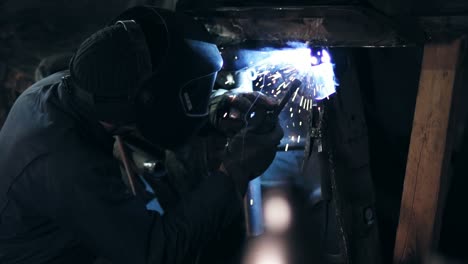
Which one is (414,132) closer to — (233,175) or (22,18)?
(233,175)

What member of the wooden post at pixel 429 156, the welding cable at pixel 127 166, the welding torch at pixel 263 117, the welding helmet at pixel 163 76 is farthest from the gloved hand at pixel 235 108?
the wooden post at pixel 429 156

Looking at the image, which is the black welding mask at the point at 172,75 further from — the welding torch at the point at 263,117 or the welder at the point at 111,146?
the welding torch at the point at 263,117

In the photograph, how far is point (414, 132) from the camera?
5.53 ft

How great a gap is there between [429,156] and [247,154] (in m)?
0.62

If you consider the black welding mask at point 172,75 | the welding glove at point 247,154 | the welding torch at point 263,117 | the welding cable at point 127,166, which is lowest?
the welding cable at point 127,166

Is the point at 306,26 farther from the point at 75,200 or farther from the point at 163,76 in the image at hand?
the point at 75,200

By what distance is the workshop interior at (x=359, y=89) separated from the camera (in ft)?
5.08

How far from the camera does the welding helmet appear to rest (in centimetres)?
157

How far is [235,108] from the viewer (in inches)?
76.9

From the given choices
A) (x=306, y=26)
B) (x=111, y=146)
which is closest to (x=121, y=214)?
(x=111, y=146)

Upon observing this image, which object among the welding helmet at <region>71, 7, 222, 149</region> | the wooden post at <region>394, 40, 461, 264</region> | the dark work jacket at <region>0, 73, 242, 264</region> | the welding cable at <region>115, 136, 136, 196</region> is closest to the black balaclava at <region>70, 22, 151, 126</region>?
the welding helmet at <region>71, 7, 222, 149</region>

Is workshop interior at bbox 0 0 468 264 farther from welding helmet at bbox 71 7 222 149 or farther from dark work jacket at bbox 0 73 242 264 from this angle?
dark work jacket at bbox 0 73 242 264

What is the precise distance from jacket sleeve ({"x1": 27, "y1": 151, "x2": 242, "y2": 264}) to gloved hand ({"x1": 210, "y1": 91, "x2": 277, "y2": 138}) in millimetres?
290

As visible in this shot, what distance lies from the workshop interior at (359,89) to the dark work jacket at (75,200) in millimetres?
382
